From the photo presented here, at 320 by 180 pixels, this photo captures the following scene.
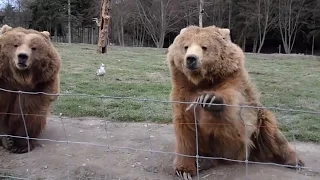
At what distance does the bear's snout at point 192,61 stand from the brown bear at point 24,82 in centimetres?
166

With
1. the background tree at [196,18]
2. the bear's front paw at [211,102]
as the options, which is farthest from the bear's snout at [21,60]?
the background tree at [196,18]

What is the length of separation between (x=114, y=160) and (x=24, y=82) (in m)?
1.18

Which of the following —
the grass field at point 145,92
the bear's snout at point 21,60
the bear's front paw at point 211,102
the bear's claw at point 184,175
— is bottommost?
the bear's claw at point 184,175

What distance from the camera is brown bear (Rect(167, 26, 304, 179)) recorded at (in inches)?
133

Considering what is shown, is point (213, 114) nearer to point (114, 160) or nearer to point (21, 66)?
point (114, 160)

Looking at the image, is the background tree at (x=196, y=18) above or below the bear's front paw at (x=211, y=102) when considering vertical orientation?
above

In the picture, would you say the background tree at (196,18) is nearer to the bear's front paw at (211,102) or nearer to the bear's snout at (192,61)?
the bear's snout at (192,61)

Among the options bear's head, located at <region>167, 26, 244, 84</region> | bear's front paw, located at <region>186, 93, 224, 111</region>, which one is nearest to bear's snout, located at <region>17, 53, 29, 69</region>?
bear's head, located at <region>167, 26, 244, 84</region>

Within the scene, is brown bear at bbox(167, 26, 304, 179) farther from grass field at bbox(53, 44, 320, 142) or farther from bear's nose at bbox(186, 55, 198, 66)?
grass field at bbox(53, 44, 320, 142)

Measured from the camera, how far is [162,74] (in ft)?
34.7

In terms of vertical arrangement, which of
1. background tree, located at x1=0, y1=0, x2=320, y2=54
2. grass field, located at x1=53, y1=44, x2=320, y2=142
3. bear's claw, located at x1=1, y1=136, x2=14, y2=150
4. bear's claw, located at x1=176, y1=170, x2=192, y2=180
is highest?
background tree, located at x1=0, y1=0, x2=320, y2=54

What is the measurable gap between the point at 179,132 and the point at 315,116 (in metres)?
3.26

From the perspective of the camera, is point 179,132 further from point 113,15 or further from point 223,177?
point 113,15

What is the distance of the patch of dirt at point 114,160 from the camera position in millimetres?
3676
